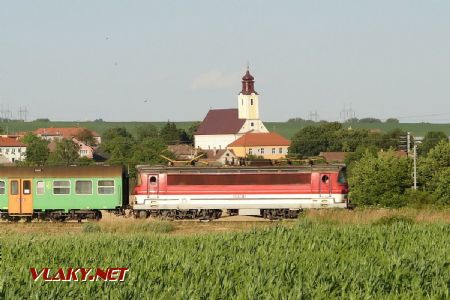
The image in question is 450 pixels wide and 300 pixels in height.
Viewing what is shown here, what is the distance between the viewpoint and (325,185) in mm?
43312

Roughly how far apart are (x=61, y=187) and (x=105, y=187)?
219 cm

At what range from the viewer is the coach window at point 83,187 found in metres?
42.6

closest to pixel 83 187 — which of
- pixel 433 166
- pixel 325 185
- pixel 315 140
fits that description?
pixel 325 185

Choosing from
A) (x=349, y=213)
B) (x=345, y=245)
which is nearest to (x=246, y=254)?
(x=345, y=245)

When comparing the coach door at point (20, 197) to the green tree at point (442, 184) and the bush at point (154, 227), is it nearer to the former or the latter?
the bush at point (154, 227)

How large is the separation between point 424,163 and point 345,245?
5857 centimetres

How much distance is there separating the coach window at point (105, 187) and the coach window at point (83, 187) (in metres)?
0.49

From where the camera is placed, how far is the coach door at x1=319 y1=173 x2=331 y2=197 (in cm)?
4325

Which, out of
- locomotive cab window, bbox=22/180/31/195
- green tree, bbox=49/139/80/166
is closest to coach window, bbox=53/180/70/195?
locomotive cab window, bbox=22/180/31/195

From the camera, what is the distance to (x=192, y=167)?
43.7m

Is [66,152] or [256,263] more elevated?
[66,152]

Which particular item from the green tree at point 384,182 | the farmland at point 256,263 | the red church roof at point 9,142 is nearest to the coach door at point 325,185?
the farmland at point 256,263

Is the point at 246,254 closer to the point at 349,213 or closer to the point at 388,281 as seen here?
the point at 388,281

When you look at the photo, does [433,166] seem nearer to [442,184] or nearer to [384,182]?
[442,184]
